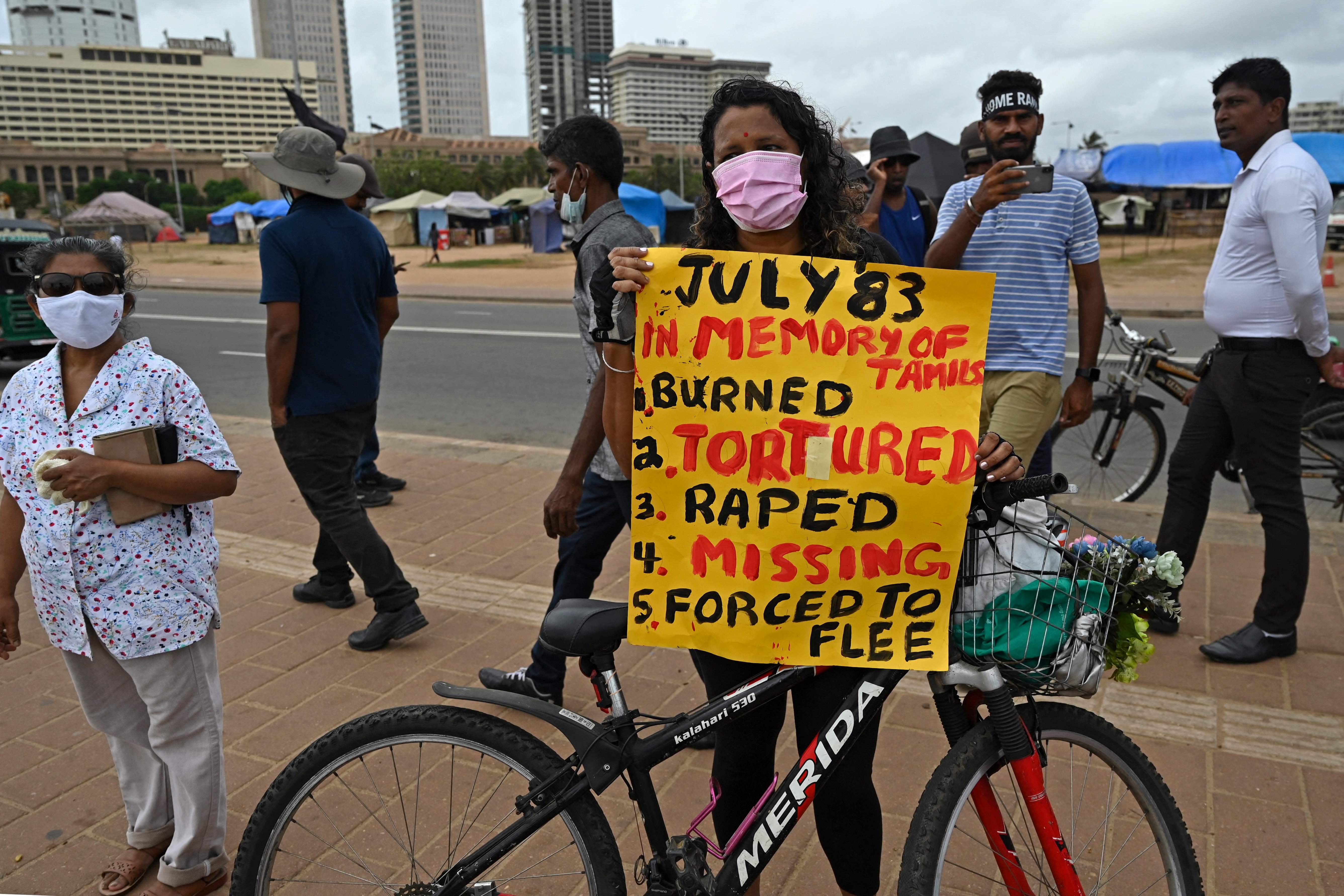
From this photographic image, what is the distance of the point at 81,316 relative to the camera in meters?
2.31

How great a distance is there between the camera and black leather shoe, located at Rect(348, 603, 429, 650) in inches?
160

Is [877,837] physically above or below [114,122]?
below

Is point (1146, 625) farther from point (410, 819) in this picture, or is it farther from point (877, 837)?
point (410, 819)

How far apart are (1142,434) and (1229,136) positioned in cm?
272

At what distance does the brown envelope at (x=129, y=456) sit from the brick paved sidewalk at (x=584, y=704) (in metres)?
1.09

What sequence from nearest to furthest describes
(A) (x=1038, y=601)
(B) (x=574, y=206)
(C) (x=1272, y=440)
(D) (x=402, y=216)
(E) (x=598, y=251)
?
(A) (x=1038, y=601) < (E) (x=598, y=251) < (B) (x=574, y=206) < (C) (x=1272, y=440) < (D) (x=402, y=216)

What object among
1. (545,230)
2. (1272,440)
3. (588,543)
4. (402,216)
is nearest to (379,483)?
(588,543)

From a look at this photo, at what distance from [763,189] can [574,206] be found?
4.98 ft

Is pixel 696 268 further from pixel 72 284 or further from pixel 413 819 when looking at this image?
pixel 413 819

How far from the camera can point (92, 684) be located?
2.50m

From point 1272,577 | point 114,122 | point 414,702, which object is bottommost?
Result: point 414,702

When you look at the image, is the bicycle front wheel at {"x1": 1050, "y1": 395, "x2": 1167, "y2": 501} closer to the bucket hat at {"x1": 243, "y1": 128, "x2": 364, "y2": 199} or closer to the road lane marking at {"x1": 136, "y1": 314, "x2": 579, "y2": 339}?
the bucket hat at {"x1": 243, "y1": 128, "x2": 364, "y2": 199}

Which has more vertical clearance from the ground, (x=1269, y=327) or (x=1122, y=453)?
(x=1269, y=327)

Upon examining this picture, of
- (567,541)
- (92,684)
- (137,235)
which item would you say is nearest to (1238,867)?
(567,541)
